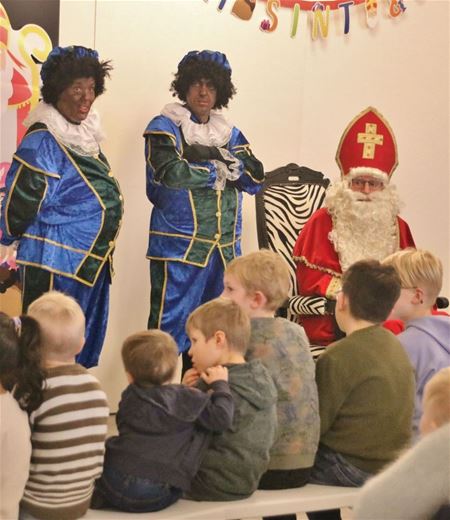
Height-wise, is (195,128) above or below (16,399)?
above

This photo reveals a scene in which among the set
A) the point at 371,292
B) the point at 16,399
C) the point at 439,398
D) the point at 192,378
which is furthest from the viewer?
the point at 371,292

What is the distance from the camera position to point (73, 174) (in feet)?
14.1

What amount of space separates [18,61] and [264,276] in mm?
2145

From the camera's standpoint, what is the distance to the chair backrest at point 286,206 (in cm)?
510

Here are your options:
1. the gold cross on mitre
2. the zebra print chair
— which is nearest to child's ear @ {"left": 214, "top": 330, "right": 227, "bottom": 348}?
the zebra print chair

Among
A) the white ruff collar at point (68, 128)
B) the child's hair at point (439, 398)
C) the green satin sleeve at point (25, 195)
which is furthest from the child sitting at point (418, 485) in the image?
the white ruff collar at point (68, 128)

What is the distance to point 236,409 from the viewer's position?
9.47 ft

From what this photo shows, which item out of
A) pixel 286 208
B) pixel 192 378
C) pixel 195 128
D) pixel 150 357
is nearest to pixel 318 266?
pixel 286 208

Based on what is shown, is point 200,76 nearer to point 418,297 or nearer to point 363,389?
point 418,297

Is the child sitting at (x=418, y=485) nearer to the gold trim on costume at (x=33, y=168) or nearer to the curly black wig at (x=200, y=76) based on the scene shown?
the gold trim on costume at (x=33, y=168)

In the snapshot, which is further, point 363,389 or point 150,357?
point 363,389

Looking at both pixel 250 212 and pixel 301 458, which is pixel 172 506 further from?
pixel 250 212

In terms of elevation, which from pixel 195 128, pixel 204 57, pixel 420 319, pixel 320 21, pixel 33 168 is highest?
pixel 320 21

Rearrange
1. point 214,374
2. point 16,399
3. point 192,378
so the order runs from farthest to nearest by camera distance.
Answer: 1. point 192,378
2. point 214,374
3. point 16,399
